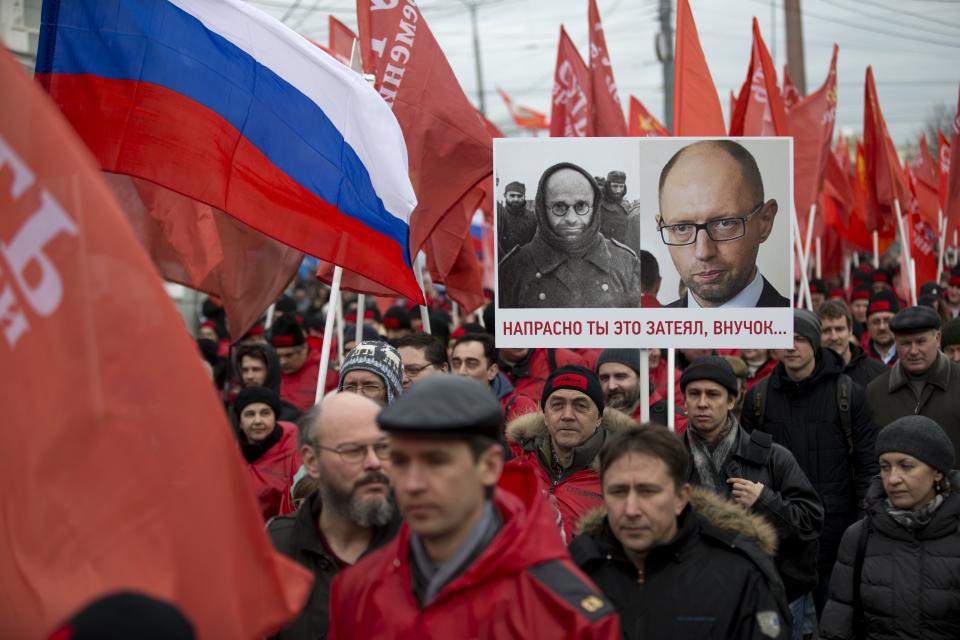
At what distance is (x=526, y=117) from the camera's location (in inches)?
1519

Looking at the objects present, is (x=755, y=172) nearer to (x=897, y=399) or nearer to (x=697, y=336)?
(x=697, y=336)

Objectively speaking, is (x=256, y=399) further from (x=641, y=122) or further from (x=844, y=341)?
(x=641, y=122)

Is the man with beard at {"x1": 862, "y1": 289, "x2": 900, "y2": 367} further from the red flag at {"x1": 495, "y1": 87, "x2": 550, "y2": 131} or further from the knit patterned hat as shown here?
the red flag at {"x1": 495, "y1": 87, "x2": 550, "y2": 131}

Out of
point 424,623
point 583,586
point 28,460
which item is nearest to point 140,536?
point 28,460

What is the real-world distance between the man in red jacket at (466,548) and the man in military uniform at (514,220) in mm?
2934

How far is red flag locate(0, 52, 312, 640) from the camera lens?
2.87 metres

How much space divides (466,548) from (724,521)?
1288 millimetres

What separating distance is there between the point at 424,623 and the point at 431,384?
1.96ft

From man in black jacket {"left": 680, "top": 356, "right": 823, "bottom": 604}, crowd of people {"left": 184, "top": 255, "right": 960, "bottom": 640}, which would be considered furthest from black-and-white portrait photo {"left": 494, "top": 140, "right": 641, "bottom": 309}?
man in black jacket {"left": 680, "top": 356, "right": 823, "bottom": 604}

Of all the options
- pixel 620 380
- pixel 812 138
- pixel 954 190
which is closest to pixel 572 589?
pixel 620 380

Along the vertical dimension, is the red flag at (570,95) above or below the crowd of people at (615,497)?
above

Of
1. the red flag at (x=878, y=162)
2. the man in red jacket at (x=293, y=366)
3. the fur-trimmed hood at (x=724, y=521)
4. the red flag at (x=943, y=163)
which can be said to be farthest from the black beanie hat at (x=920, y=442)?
the red flag at (x=943, y=163)

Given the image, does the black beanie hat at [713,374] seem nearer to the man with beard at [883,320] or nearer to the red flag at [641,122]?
the man with beard at [883,320]

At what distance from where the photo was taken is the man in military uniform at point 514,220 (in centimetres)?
612
